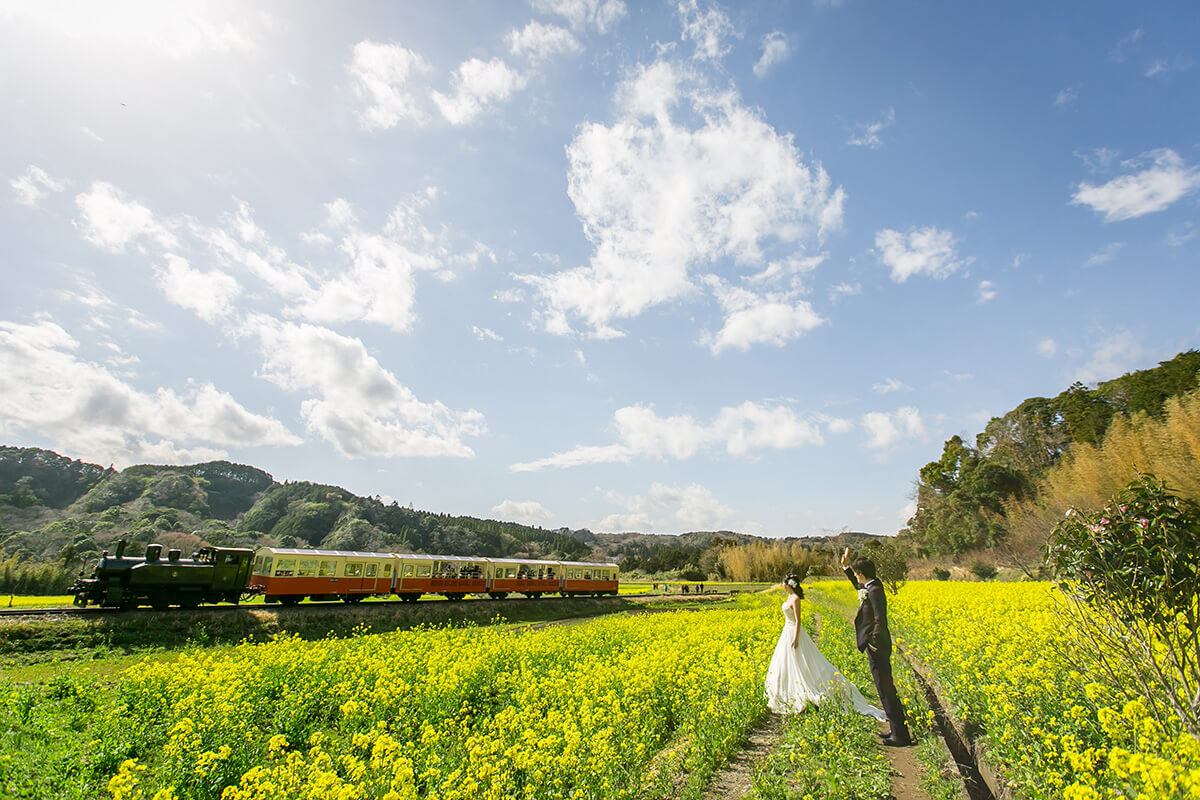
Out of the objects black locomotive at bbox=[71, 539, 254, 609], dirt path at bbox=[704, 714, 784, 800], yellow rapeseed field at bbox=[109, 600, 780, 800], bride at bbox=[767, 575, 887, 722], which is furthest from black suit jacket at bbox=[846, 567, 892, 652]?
black locomotive at bbox=[71, 539, 254, 609]

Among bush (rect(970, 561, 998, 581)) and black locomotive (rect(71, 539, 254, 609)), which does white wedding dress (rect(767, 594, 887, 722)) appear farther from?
bush (rect(970, 561, 998, 581))

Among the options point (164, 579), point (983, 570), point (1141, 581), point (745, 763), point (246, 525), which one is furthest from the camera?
point (246, 525)

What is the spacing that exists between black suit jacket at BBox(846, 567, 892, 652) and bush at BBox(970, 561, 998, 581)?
4011 centimetres

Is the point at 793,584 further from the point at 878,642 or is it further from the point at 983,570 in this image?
the point at 983,570

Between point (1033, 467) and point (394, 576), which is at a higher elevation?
point (1033, 467)

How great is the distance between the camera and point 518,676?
28.7ft

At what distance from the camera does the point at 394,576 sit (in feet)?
82.8

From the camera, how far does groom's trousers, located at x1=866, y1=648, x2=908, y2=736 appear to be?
6035 mm

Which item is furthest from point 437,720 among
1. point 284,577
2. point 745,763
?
point 284,577

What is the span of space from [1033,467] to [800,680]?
180 feet

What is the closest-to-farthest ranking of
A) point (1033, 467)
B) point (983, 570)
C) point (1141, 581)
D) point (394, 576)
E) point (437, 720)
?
1. point (1141, 581)
2. point (437, 720)
3. point (394, 576)
4. point (983, 570)
5. point (1033, 467)

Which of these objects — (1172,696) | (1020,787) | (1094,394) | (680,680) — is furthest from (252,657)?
(1094,394)

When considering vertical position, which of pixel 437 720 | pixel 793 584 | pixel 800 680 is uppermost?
pixel 793 584

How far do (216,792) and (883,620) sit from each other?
7.64 meters
